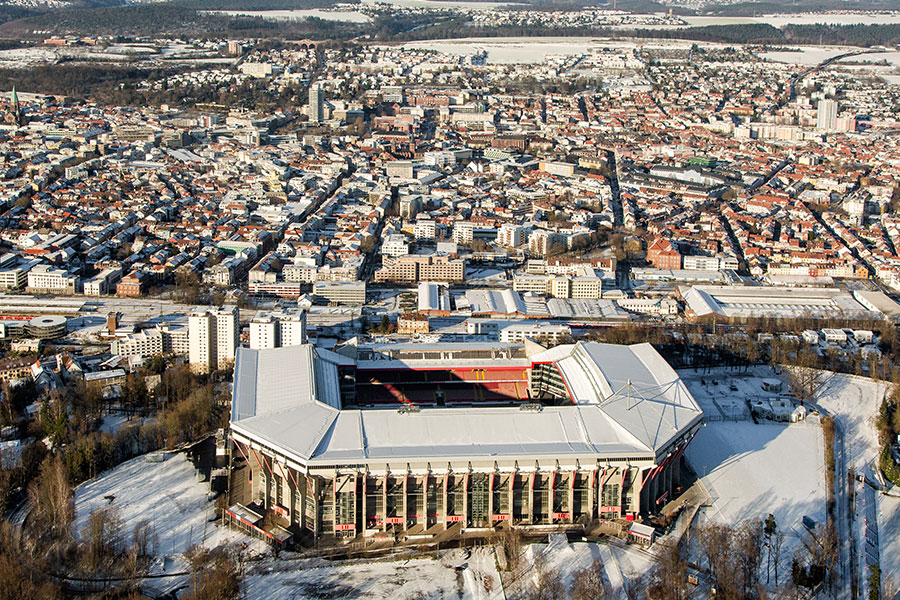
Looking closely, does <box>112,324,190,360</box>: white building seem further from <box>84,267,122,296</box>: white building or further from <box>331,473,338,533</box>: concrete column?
<box>331,473,338,533</box>: concrete column

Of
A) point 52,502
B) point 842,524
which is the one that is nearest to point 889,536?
point 842,524

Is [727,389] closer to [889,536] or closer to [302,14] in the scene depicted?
[889,536]

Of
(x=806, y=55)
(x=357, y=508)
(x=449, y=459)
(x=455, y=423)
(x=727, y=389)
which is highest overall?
(x=806, y=55)

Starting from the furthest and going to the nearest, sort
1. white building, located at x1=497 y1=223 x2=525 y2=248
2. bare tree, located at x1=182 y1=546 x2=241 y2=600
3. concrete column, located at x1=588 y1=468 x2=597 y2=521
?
white building, located at x1=497 y1=223 x2=525 y2=248 < concrete column, located at x1=588 y1=468 x2=597 y2=521 < bare tree, located at x1=182 y1=546 x2=241 y2=600

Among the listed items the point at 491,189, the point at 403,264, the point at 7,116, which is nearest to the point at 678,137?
the point at 491,189

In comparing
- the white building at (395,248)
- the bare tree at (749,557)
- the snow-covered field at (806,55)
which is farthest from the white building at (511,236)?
the snow-covered field at (806,55)

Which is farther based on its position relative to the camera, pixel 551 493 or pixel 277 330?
pixel 277 330

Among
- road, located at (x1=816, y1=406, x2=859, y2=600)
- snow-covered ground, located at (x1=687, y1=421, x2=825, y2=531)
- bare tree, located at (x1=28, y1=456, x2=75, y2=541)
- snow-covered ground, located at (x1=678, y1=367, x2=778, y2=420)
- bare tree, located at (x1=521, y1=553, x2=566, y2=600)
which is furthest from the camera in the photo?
snow-covered ground, located at (x1=678, y1=367, x2=778, y2=420)

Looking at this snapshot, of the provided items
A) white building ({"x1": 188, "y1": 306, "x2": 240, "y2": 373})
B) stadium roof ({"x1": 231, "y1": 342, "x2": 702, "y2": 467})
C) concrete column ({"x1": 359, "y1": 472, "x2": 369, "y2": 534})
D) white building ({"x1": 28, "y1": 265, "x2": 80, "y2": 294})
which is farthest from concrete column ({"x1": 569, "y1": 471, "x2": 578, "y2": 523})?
white building ({"x1": 28, "y1": 265, "x2": 80, "y2": 294})
